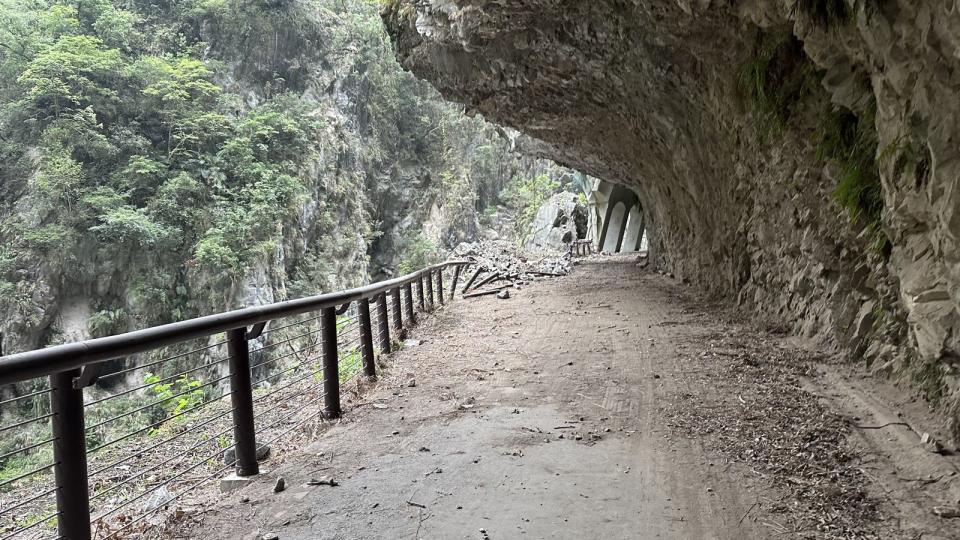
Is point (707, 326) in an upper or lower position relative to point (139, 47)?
→ lower

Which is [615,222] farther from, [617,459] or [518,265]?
[617,459]

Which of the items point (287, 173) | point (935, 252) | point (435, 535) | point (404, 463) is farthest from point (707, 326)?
point (287, 173)

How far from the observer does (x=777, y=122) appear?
6.16 meters

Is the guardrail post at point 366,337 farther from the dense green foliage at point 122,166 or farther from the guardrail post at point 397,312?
the dense green foliage at point 122,166

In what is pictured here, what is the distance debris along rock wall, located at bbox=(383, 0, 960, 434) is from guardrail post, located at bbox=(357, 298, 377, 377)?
172 inches

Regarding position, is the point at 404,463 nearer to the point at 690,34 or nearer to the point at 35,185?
the point at 690,34

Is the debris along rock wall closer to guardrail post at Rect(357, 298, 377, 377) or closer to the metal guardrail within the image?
the metal guardrail

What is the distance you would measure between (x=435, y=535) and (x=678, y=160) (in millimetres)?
10355

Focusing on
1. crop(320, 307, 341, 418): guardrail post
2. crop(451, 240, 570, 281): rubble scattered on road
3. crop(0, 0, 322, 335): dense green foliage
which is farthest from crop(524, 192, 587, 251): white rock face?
crop(320, 307, 341, 418): guardrail post

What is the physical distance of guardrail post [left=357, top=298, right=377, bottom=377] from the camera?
18.0 feet

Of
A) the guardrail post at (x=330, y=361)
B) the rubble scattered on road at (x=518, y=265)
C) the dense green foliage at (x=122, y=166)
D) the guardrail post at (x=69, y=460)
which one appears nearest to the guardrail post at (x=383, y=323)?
the guardrail post at (x=330, y=361)

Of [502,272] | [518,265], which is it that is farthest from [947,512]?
[518,265]

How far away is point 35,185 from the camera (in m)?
22.1

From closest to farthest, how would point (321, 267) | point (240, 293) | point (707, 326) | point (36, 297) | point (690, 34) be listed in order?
point (690, 34), point (707, 326), point (36, 297), point (240, 293), point (321, 267)
